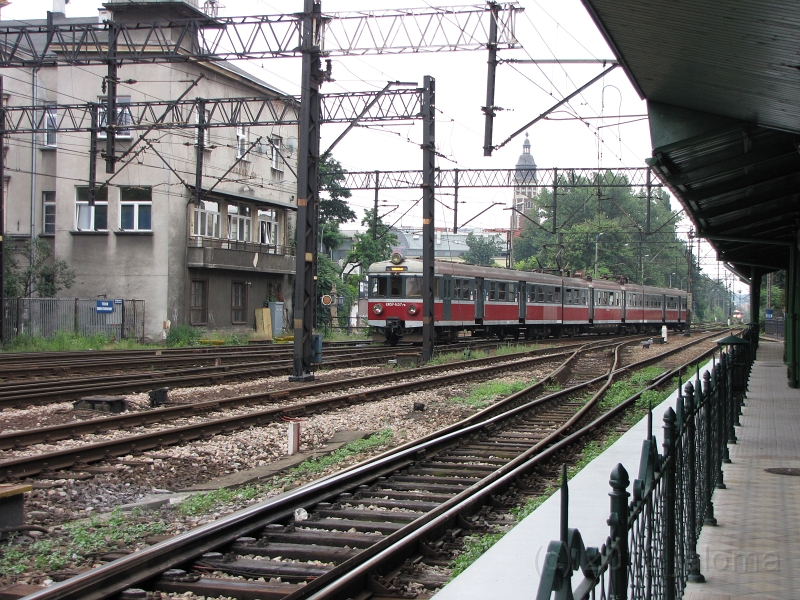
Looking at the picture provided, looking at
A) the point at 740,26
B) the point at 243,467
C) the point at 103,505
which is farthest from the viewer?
the point at 243,467

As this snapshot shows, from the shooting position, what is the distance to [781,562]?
5492mm

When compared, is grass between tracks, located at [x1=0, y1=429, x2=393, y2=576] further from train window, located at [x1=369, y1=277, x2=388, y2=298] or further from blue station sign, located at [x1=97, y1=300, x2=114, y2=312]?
blue station sign, located at [x1=97, y1=300, x2=114, y2=312]

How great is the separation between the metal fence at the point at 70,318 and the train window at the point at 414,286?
1148cm

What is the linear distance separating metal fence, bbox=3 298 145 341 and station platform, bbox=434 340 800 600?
27.0 meters

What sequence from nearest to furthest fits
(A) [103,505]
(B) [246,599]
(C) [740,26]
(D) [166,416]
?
(B) [246,599], (C) [740,26], (A) [103,505], (D) [166,416]

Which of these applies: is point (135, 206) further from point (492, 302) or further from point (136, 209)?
point (492, 302)

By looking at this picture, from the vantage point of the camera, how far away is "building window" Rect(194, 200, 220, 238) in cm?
3765

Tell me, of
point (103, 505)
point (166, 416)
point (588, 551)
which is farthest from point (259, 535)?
point (166, 416)

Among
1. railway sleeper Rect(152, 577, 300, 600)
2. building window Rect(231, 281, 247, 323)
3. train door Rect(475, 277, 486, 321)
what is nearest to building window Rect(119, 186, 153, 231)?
building window Rect(231, 281, 247, 323)

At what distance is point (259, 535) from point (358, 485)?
179 cm

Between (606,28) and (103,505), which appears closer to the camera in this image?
(606,28)

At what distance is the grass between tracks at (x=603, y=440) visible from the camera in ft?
20.5

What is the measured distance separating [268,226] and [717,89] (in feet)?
122

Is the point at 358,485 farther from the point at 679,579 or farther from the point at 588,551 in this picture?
the point at 588,551
